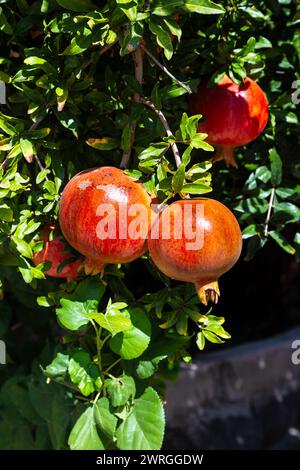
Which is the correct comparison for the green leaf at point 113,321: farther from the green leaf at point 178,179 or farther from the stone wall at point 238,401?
the stone wall at point 238,401

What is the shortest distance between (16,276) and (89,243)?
14.6 inches

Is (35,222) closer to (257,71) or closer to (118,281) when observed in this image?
(118,281)

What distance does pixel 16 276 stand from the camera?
118cm

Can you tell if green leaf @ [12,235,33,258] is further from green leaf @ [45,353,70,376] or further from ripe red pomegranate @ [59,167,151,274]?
green leaf @ [45,353,70,376]

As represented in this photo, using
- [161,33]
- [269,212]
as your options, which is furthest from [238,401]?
[161,33]

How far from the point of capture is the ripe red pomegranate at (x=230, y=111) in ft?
3.31

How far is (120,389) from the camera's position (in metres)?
0.99

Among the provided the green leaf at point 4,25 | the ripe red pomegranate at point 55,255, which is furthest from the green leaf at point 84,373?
the green leaf at point 4,25

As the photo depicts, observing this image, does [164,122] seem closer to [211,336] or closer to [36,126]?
[36,126]

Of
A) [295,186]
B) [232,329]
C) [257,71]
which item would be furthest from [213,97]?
[232,329]

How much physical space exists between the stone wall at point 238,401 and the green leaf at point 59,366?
1233mm

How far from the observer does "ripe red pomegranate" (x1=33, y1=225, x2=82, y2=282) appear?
1009 mm

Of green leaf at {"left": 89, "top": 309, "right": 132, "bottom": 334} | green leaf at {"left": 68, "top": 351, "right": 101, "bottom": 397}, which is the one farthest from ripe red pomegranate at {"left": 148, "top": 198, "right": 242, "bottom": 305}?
green leaf at {"left": 68, "top": 351, "right": 101, "bottom": 397}
